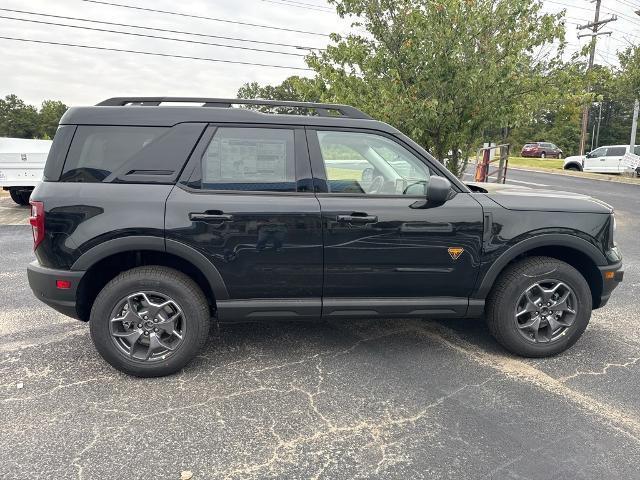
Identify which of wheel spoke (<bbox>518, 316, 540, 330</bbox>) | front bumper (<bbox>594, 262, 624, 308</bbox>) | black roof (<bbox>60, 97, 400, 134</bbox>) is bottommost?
wheel spoke (<bbox>518, 316, 540, 330</bbox>)

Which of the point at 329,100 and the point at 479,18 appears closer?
the point at 479,18

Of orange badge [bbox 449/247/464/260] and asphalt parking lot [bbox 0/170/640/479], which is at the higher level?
orange badge [bbox 449/247/464/260]

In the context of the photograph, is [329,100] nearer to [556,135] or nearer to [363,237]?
[363,237]

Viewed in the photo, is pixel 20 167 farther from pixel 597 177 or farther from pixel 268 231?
pixel 597 177

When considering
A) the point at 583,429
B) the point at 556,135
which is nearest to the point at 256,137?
the point at 583,429

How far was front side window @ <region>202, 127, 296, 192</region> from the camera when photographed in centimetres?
327

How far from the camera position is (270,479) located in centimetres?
232

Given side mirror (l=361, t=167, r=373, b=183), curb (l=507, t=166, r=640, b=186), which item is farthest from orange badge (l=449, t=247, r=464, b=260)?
curb (l=507, t=166, r=640, b=186)

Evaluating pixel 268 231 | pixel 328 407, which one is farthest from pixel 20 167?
pixel 328 407

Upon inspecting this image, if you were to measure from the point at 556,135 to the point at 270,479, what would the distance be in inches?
2404

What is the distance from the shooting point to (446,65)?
668cm

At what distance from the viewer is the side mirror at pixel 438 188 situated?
→ 3213 mm

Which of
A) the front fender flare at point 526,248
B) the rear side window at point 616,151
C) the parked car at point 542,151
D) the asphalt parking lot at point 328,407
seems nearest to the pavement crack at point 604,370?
the asphalt parking lot at point 328,407

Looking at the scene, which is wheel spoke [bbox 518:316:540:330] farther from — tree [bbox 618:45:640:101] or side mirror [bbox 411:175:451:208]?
tree [bbox 618:45:640:101]
